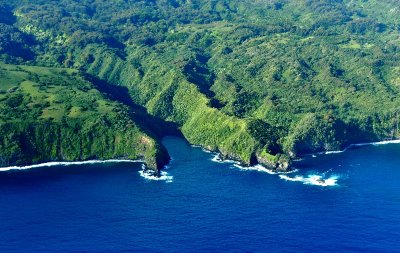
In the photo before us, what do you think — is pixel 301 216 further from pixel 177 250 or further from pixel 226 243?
pixel 177 250

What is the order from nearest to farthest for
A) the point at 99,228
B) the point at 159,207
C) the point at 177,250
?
1. the point at 177,250
2. the point at 99,228
3. the point at 159,207

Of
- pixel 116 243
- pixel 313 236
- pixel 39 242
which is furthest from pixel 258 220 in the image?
pixel 39 242

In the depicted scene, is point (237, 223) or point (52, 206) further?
point (52, 206)

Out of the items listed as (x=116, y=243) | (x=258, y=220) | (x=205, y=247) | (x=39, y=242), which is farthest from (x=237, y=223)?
(x=39, y=242)

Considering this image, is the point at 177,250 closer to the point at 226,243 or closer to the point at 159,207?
the point at 226,243

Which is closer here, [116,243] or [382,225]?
[116,243]

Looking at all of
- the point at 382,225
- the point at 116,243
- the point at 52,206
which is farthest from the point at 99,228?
the point at 382,225

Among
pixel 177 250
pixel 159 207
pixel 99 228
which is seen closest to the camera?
pixel 177 250
